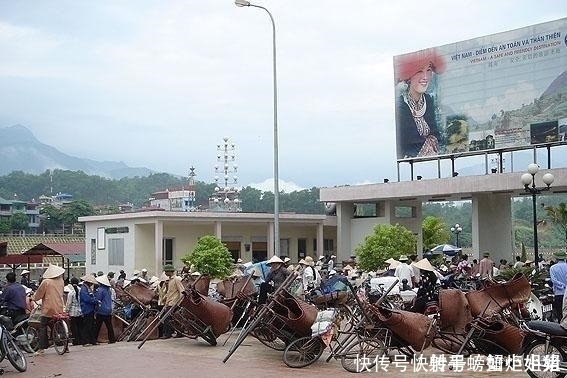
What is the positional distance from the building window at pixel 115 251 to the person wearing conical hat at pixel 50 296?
1172 inches

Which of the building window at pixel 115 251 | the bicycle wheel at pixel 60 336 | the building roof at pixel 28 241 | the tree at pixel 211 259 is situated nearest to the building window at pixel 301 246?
the building window at pixel 115 251

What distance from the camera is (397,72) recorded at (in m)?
39.6

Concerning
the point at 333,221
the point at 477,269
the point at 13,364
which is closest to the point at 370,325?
the point at 13,364

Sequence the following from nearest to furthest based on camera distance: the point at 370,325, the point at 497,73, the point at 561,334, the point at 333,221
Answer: the point at 561,334 → the point at 370,325 → the point at 497,73 → the point at 333,221

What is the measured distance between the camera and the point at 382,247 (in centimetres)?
3506

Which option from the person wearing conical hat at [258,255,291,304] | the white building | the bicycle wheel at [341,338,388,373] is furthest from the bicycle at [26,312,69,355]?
the white building

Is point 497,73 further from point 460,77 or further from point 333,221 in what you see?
point 333,221

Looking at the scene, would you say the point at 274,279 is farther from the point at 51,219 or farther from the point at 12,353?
the point at 51,219

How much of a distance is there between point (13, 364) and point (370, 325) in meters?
5.54

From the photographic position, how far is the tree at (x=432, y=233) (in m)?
49.6

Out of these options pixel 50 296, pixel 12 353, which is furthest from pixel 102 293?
pixel 12 353

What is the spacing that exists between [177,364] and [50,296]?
3.58 m

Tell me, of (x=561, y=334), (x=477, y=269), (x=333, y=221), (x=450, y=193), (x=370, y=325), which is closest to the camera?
(x=561, y=334)

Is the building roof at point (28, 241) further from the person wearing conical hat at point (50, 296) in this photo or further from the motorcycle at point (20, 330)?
the motorcycle at point (20, 330)
